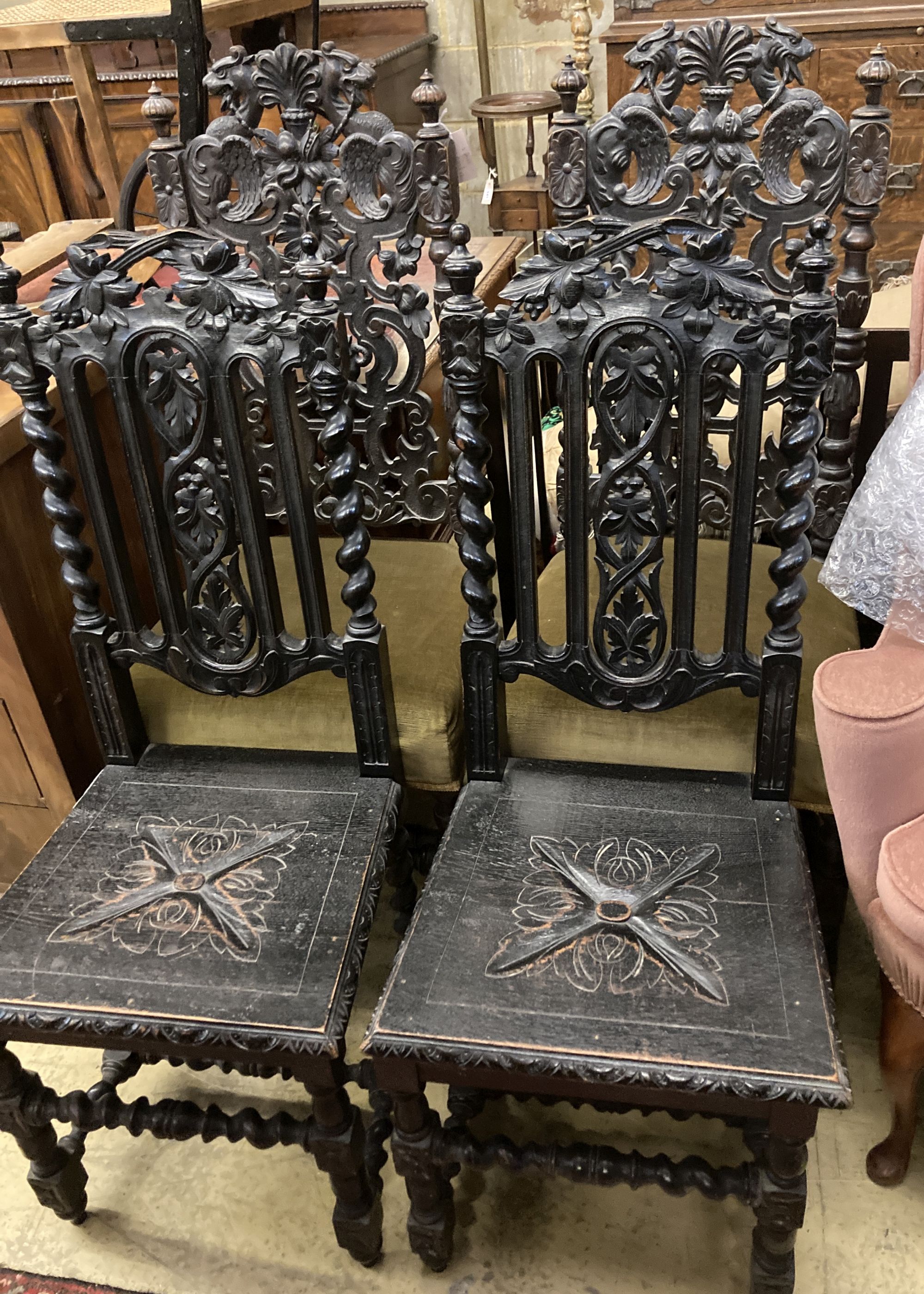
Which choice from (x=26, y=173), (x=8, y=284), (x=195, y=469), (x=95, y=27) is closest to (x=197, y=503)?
(x=195, y=469)

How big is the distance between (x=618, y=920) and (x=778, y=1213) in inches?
14.1

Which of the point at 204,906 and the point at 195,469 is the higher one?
the point at 195,469

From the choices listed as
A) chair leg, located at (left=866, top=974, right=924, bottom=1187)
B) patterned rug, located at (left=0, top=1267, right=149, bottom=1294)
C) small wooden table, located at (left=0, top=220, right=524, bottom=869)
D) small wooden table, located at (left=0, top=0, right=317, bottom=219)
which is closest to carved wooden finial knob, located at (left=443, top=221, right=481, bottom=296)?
small wooden table, located at (left=0, top=220, right=524, bottom=869)

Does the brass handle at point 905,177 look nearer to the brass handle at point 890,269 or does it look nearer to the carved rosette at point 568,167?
the brass handle at point 890,269

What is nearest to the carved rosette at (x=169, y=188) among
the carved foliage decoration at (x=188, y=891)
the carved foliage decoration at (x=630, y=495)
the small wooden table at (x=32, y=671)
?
the small wooden table at (x=32, y=671)

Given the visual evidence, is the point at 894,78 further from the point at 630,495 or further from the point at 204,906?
the point at 204,906

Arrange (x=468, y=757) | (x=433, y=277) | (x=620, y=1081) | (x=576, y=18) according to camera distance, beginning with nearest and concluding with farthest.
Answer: (x=620, y=1081) < (x=468, y=757) < (x=433, y=277) < (x=576, y=18)

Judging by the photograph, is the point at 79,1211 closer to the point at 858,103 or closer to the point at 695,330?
the point at 695,330

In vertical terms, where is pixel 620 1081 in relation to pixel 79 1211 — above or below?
above

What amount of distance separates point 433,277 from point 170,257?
143cm

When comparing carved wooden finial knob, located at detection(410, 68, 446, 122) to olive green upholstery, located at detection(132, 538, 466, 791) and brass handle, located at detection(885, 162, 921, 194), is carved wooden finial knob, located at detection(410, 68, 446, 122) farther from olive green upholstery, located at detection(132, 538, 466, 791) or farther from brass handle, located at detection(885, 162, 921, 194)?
brass handle, located at detection(885, 162, 921, 194)

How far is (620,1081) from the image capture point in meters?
1.06

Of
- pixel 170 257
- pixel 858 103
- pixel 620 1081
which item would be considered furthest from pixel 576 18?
pixel 620 1081

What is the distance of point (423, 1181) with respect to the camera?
126cm
